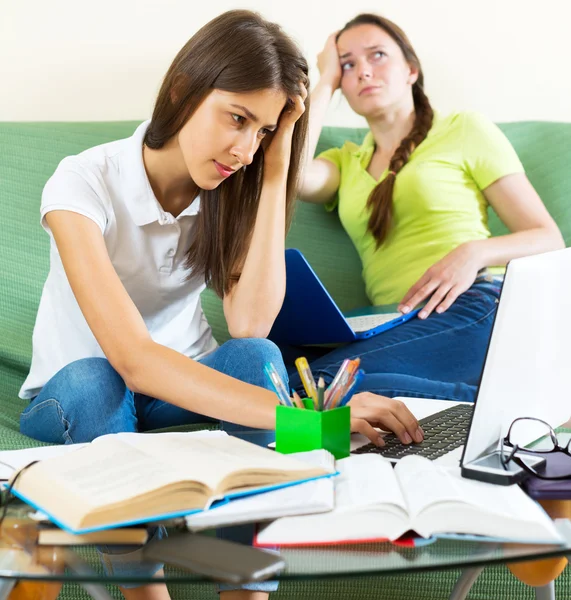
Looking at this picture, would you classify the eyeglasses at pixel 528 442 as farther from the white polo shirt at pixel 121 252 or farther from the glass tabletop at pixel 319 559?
the white polo shirt at pixel 121 252

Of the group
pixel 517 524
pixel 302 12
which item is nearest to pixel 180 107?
pixel 517 524

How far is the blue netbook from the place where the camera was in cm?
152

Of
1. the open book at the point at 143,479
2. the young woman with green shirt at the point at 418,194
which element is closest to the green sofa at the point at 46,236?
the young woman with green shirt at the point at 418,194

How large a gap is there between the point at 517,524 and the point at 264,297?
80cm

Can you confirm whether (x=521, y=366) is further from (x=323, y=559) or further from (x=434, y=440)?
(x=323, y=559)

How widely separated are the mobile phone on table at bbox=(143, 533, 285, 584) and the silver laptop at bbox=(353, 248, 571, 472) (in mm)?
241

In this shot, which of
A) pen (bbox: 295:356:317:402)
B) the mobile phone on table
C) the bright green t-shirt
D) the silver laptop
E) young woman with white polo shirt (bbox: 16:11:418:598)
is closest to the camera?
the mobile phone on table

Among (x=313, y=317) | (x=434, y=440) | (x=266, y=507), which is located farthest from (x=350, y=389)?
(x=313, y=317)

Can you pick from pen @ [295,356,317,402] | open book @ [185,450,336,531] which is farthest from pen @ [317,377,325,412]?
open book @ [185,450,336,531]

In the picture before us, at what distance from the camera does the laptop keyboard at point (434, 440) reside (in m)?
0.82

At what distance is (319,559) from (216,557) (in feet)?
0.24

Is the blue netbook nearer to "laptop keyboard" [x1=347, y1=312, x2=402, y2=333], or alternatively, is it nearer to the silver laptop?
"laptop keyboard" [x1=347, y1=312, x2=402, y2=333]

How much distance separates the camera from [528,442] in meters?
0.82

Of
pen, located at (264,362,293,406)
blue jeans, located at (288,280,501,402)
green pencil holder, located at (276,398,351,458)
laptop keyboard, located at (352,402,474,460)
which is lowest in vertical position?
blue jeans, located at (288,280,501,402)
